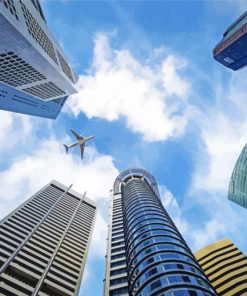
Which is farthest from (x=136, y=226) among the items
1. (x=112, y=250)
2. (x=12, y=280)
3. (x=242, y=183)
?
(x=242, y=183)

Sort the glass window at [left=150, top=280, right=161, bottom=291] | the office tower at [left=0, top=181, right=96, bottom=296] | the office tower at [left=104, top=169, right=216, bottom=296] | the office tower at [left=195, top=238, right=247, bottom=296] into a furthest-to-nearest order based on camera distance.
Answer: the office tower at [left=195, top=238, right=247, bottom=296], the office tower at [left=0, top=181, right=96, bottom=296], the office tower at [left=104, top=169, right=216, bottom=296], the glass window at [left=150, top=280, right=161, bottom=291]

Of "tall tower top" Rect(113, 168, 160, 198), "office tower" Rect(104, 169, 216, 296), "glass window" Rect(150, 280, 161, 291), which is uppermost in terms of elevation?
"tall tower top" Rect(113, 168, 160, 198)

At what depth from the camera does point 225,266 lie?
268 feet

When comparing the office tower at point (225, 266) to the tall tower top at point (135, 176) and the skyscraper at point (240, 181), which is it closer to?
the skyscraper at point (240, 181)

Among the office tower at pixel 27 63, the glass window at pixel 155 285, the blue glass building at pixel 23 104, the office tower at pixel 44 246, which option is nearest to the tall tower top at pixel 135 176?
the office tower at pixel 44 246

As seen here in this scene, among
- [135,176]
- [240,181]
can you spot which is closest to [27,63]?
[240,181]

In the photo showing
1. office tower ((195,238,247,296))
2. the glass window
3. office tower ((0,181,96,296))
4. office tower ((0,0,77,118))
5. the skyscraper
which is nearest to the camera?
the glass window

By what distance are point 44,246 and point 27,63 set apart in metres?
39.1

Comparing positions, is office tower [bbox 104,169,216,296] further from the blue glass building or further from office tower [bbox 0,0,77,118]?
the blue glass building

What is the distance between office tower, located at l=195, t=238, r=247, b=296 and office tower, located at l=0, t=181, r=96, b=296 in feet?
97.2

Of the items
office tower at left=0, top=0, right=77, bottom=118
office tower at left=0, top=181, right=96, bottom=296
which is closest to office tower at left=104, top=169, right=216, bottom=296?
office tower at left=0, top=181, right=96, bottom=296

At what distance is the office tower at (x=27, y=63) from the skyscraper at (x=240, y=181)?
55.8 meters

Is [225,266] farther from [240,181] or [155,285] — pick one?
[155,285]

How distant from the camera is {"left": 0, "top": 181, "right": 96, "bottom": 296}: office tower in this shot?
6050 cm
